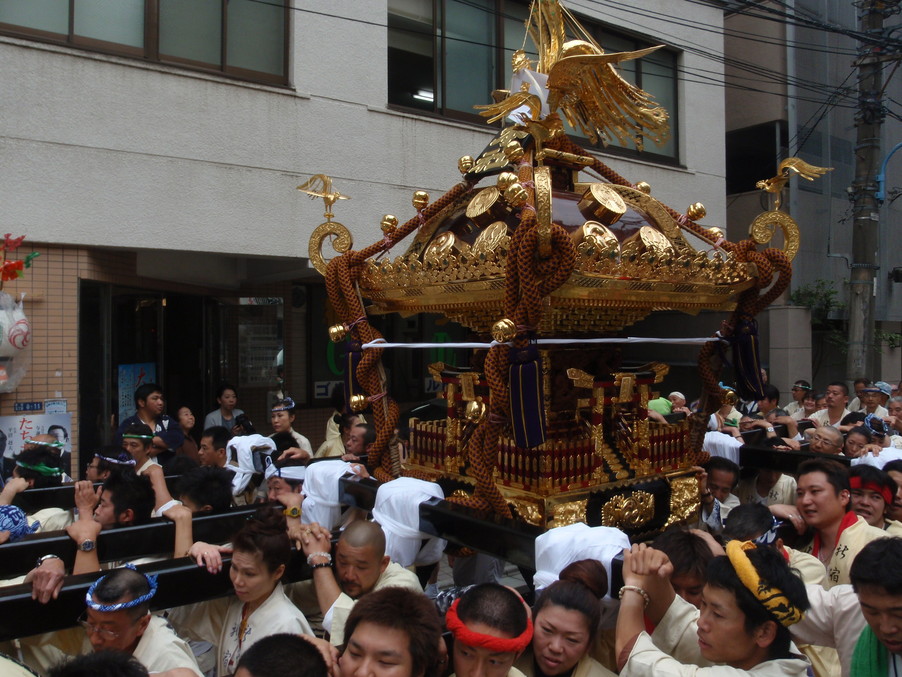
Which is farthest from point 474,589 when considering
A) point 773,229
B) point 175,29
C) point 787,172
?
point 175,29

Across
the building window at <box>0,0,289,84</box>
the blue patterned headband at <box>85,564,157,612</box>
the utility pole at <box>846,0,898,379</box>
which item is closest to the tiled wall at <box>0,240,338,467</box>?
the building window at <box>0,0,289,84</box>

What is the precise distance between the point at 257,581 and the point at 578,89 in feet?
8.66

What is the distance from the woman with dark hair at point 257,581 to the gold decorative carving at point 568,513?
3.58 ft

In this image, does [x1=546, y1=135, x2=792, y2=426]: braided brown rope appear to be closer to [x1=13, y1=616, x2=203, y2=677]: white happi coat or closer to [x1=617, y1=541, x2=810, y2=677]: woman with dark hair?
[x1=617, y1=541, x2=810, y2=677]: woman with dark hair

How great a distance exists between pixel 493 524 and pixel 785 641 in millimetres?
1044

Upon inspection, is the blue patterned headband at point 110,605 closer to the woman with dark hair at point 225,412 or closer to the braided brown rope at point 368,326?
the braided brown rope at point 368,326

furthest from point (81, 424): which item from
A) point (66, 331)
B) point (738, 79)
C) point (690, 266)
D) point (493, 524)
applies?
point (738, 79)

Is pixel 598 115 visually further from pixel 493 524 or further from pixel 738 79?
pixel 738 79

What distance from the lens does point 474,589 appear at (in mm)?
1991

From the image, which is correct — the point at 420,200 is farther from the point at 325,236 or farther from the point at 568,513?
the point at 568,513

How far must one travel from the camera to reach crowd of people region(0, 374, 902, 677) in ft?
5.98

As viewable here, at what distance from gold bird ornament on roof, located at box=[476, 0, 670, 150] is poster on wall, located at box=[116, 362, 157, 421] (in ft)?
16.9

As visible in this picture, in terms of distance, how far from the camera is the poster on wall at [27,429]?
580 centimetres

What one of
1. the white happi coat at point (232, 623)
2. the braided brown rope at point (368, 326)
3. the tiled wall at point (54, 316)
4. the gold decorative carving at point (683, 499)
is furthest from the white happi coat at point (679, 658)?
the tiled wall at point (54, 316)
